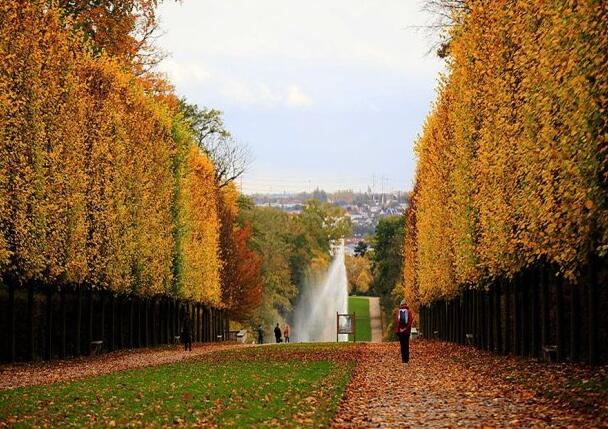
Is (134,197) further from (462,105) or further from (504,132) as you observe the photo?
(504,132)

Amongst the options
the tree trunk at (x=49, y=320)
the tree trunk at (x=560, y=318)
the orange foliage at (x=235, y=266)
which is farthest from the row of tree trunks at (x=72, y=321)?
the orange foliage at (x=235, y=266)

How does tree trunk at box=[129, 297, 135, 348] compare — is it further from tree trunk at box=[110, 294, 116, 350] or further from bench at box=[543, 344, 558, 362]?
bench at box=[543, 344, 558, 362]

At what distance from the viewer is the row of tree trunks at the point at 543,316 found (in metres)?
24.4

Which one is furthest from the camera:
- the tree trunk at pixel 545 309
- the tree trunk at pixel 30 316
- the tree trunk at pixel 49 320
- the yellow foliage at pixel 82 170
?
the tree trunk at pixel 49 320

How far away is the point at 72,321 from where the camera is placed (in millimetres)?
46250

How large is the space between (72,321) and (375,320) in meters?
111

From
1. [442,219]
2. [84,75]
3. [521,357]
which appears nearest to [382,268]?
[442,219]

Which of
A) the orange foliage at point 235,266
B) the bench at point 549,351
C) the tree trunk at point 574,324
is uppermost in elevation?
the orange foliage at point 235,266

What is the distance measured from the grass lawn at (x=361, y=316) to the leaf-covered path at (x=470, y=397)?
325 feet

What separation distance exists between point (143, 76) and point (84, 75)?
22.3m

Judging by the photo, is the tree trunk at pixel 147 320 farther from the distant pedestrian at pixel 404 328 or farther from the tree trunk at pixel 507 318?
the tree trunk at pixel 507 318

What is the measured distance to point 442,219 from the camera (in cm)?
5328

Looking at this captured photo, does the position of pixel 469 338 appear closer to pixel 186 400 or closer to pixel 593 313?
pixel 593 313

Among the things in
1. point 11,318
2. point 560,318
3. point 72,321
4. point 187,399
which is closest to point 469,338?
point 72,321
